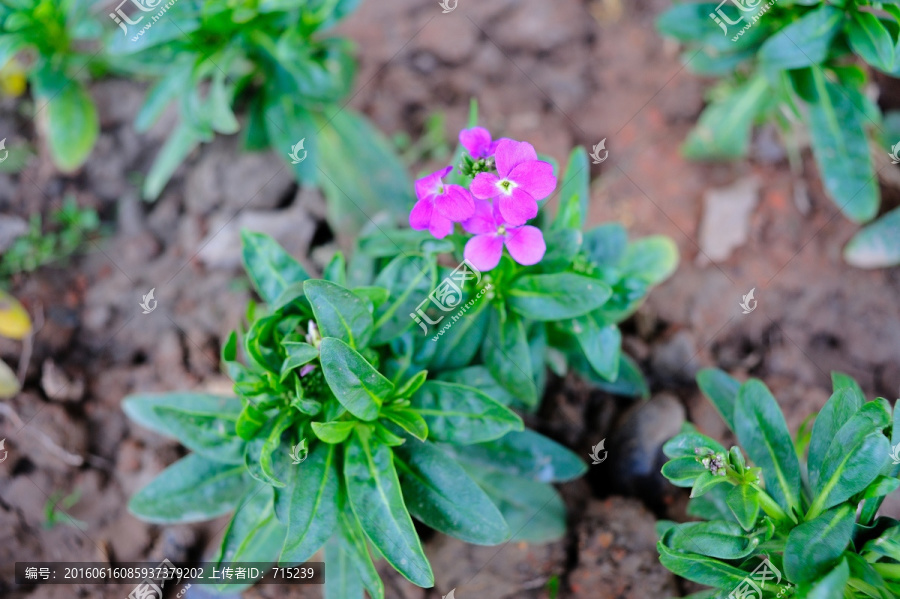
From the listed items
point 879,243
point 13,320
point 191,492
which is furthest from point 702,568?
point 13,320

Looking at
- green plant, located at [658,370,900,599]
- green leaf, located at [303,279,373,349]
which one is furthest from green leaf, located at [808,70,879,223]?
green leaf, located at [303,279,373,349]

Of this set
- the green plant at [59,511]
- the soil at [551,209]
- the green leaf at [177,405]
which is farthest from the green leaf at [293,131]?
the green plant at [59,511]

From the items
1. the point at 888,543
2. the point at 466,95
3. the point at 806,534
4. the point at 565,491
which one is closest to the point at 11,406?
the point at 565,491

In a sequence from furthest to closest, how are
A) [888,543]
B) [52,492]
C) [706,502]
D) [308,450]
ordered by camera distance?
[52,492] → [706,502] → [308,450] → [888,543]

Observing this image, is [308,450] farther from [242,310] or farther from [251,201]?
[251,201]

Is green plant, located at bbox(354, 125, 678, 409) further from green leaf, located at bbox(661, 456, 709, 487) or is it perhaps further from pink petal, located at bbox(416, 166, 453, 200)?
green leaf, located at bbox(661, 456, 709, 487)

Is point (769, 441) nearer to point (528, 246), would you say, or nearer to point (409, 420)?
point (528, 246)
